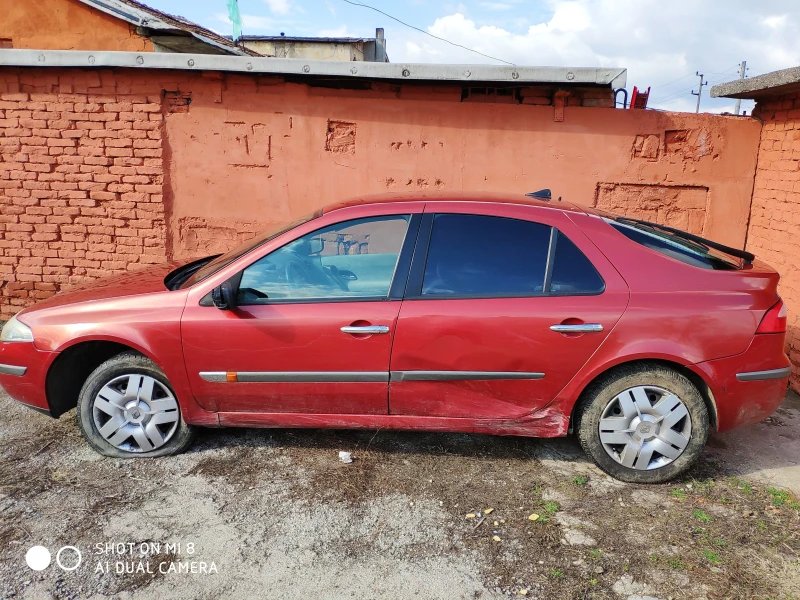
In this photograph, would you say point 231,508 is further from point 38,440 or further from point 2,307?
point 2,307

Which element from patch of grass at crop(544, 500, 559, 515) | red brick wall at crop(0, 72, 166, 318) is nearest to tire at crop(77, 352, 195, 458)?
patch of grass at crop(544, 500, 559, 515)

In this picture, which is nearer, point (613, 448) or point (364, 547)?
point (364, 547)

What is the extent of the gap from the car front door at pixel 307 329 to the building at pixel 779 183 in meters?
3.53

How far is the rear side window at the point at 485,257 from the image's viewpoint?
330 cm

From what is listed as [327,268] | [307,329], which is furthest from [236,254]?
[307,329]

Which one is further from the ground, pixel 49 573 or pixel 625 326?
pixel 625 326

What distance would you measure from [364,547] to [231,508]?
785 millimetres

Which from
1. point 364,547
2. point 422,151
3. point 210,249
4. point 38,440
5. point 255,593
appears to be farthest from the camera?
point 210,249

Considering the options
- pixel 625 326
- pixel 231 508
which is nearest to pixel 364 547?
pixel 231 508

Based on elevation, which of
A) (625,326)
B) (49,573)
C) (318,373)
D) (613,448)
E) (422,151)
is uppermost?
(422,151)

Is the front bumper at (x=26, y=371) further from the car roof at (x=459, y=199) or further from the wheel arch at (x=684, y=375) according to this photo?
the wheel arch at (x=684, y=375)

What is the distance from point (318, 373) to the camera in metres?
3.36

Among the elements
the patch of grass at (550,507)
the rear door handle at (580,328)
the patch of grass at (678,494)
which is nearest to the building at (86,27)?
the rear door handle at (580,328)

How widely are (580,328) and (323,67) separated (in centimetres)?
370
